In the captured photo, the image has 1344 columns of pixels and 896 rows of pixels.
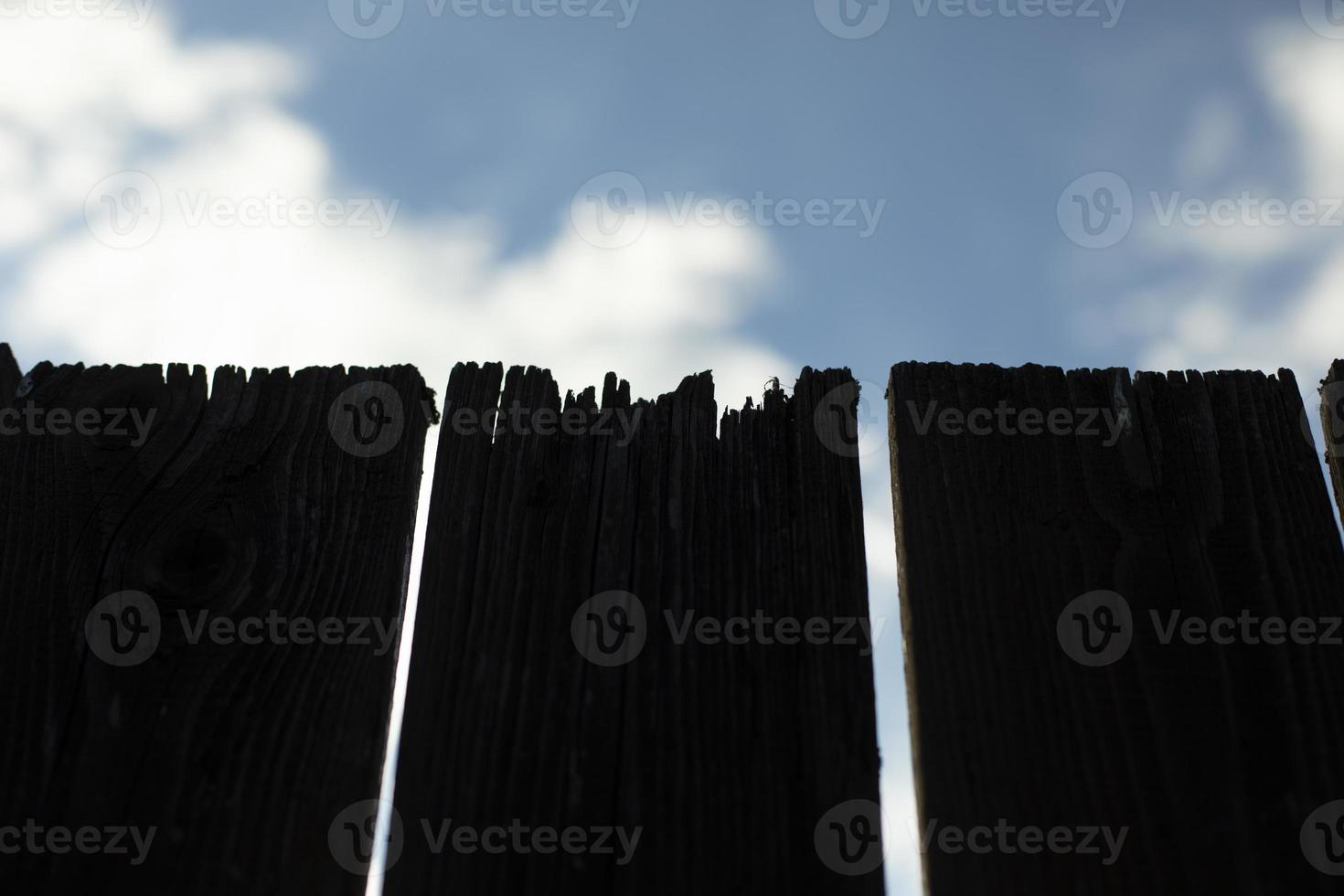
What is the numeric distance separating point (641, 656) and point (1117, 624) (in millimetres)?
806

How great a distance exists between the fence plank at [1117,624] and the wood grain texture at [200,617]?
94cm

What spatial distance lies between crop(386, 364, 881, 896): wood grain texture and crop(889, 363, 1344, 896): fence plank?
0.45 feet

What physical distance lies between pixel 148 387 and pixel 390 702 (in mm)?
847

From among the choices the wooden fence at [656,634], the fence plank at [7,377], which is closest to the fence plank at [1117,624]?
the wooden fence at [656,634]

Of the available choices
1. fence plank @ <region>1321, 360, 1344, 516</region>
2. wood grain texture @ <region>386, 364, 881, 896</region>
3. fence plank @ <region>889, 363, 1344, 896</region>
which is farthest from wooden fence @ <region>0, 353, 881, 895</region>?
fence plank @ <region>1321, 360, 1344, 516</region>

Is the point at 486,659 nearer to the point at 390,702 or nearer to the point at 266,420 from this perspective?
the point at 390,702

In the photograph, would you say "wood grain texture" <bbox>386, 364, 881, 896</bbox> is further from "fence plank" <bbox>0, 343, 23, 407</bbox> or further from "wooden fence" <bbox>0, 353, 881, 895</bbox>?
Answer: "fence plank" <bbox>0, 343, 23, 407</bbox>

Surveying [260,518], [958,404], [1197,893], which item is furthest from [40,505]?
[1197,893]

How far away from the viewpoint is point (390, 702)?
1758 mm

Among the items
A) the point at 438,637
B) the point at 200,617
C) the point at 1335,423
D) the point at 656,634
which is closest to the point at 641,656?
the point at 656,634

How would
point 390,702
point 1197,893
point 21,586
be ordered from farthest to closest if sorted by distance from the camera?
1. point 21,586
2. point 390,702
3. point 1197,893

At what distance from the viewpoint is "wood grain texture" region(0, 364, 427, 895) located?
5.47 ft

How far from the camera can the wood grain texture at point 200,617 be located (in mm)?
1666

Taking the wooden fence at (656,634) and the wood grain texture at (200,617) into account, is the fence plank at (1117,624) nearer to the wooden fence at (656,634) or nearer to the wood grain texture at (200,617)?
the wooden fence at (656,634)
